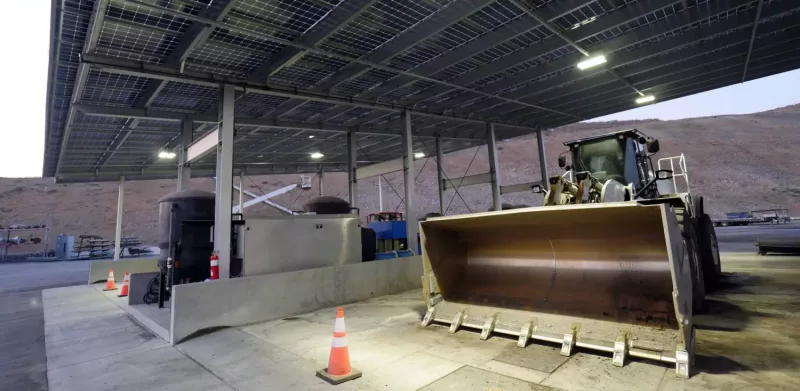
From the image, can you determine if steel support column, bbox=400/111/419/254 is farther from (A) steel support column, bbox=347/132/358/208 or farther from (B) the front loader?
(B) the front loader

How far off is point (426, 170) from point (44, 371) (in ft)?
140

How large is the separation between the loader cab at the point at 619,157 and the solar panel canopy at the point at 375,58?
198 centimetres

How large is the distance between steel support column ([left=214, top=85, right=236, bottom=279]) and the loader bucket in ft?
11.7

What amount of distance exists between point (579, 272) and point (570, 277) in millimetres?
116

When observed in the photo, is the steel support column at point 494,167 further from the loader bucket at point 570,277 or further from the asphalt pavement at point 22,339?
the asphalt pavement at point 22,339

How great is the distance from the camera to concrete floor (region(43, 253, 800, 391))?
9.12 feet

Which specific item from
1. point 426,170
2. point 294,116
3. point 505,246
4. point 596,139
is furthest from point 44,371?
point 426,170

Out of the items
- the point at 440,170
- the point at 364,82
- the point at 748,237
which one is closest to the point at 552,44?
the point at 364,82

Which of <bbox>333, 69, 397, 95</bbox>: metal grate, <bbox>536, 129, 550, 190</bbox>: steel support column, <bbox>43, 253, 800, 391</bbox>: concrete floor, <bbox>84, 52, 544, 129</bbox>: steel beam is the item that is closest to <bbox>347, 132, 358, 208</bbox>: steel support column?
<bbox>84, 52, 544, 129</bbox>: steel beam

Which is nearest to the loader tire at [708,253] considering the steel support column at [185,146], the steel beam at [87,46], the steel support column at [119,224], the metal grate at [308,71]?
the metal grate at [308,71]

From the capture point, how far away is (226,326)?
509 cm

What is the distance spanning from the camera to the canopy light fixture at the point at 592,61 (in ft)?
23.1

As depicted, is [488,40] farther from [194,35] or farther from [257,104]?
[257,104]

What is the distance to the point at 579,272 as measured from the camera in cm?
405
